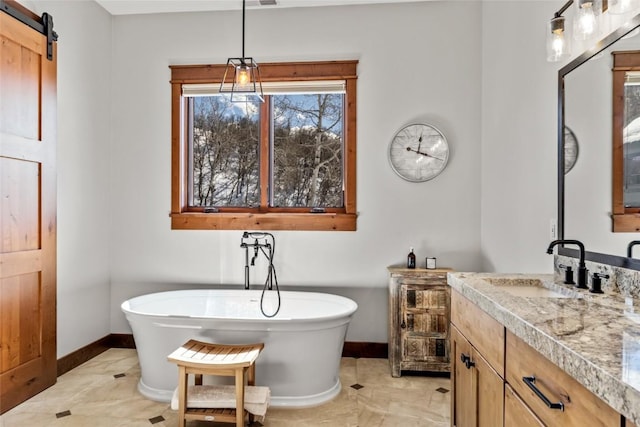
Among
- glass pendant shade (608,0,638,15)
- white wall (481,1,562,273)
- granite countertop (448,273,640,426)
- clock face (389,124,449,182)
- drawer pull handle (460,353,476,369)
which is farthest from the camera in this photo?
clock face (389,124,449,182)

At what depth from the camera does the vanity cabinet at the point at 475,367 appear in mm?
1378

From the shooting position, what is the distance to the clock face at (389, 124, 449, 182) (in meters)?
3.43

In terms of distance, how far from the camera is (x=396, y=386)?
2871 mm

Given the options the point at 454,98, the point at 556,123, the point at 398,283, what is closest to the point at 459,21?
the point at 454,98

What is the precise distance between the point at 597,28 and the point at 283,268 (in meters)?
2.71

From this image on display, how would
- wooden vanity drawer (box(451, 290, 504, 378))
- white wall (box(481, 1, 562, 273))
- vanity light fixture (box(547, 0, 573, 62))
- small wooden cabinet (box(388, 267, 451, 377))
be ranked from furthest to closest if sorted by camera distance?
small wooden cabinet (box(388, 267, 451, 377)) → white wall (box(481, 1, 562, 273)) → vanity light fixture (box(547, 0, 573, 62)) → wooden vanity drawer (box(451, 290, 504, 378))

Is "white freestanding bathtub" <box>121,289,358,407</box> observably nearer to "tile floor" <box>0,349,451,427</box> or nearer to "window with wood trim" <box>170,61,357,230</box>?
"tile floor" <box>0,349,451,427</box>

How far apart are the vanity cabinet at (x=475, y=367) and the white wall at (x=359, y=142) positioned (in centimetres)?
158

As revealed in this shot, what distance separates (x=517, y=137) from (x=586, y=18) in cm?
108

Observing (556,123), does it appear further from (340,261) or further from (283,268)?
(283,268)

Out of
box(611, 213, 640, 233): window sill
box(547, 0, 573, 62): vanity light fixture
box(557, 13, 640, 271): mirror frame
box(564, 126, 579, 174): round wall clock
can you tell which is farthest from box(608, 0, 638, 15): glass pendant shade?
box(611, 213, 640, 233): window sill

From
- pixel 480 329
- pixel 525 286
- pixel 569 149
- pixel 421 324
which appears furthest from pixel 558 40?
pixel 421 324

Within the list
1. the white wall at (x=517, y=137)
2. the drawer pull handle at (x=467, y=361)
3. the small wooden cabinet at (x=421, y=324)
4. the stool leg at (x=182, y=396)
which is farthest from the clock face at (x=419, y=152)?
the stool leg at (x=182, y=396)

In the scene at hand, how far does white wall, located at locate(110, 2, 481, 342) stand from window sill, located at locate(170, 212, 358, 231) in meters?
0.07
